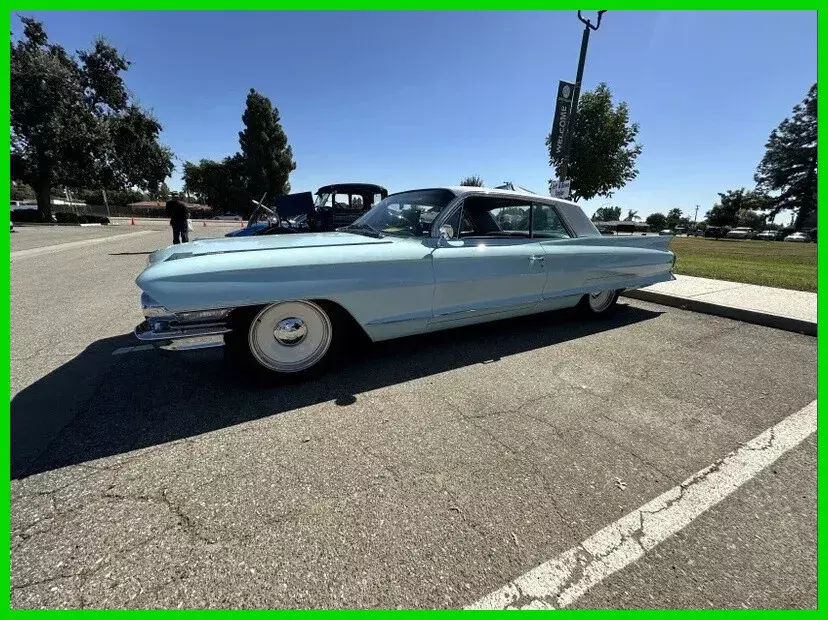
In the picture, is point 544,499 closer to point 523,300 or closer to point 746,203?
point 523,300

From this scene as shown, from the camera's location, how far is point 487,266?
3293mm

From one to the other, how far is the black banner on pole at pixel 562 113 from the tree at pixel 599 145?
6.56 metres

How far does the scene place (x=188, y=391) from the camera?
259 cm

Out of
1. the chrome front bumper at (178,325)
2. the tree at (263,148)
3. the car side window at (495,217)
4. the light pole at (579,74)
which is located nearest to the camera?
the chrome front bumper at (178,325)

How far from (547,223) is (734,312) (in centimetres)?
292

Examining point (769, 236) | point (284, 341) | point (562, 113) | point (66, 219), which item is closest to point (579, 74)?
point (562, 113)

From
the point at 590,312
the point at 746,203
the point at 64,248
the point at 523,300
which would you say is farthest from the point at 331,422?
the point at 746,203

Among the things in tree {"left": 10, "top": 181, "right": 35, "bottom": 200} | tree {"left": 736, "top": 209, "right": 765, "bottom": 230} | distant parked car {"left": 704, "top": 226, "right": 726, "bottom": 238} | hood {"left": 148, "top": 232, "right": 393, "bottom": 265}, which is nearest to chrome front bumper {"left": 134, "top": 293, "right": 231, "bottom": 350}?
Result: hood {"left": 148, "top": 232, "right": 393, "bottom": 265}

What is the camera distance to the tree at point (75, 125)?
71.2ft

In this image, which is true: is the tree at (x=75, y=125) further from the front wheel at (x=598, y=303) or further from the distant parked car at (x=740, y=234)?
the distant parked car at (x=740, y=234)

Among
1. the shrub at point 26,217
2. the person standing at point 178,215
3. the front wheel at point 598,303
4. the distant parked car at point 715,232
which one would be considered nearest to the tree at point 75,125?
the shrub at point 26,217

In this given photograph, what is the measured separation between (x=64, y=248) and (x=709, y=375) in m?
15.6

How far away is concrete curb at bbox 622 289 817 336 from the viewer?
4.25 meters

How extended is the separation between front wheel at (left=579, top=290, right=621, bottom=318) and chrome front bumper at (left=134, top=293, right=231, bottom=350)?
3.87m
